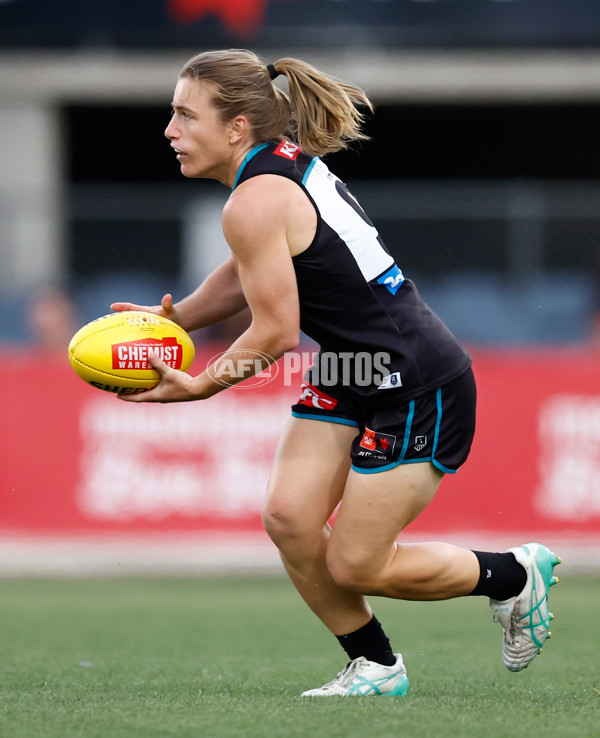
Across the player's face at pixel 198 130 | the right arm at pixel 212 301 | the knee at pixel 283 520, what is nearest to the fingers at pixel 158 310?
the right arm at pixel 212 301

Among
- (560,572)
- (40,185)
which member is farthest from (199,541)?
(40,185)

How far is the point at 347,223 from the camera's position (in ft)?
14.0

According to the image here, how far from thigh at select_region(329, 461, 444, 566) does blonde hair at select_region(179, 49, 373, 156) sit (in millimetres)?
1160

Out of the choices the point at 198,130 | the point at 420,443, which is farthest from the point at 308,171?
the point at 420,443

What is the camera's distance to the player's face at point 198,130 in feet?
14.0

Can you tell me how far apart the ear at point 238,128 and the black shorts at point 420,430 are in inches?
37.0

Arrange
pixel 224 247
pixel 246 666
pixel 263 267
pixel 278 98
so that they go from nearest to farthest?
pixel 263 267 < pixel 278 98 < pixel 246 666 < pixel 224 247

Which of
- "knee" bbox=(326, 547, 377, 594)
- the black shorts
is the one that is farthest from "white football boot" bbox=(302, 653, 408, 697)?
the black shorts

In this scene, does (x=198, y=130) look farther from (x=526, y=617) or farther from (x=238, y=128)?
(x=526, y=617)

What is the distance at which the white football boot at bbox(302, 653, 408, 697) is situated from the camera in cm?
451

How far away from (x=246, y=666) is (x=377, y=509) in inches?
57.1

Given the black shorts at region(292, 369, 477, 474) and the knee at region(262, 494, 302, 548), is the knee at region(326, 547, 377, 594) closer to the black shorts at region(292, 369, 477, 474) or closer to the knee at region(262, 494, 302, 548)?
the knee at region(262, 494, 302, 548)

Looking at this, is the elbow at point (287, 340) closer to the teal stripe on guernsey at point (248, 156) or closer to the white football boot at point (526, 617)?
the teal stripe on guernsey at point (248, 156)

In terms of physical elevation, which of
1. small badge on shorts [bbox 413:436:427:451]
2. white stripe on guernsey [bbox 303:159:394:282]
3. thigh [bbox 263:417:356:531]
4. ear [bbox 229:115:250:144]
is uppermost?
ear [bbox 229:115:250:144]
